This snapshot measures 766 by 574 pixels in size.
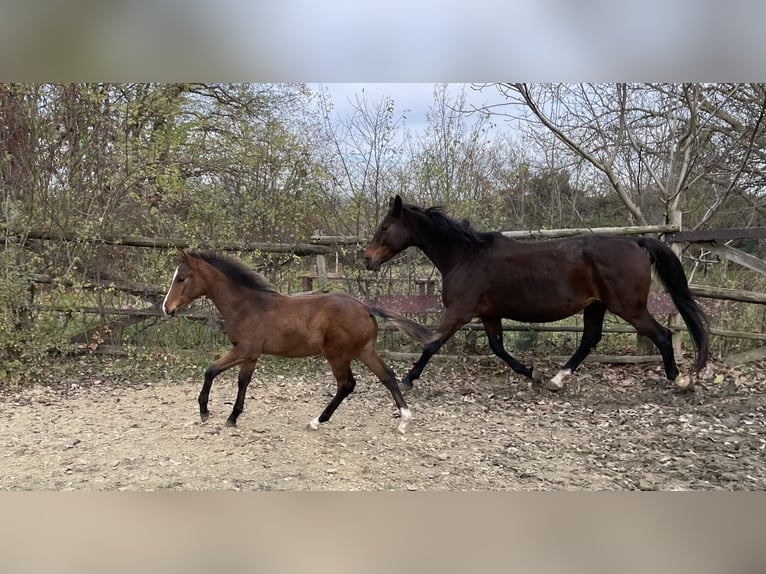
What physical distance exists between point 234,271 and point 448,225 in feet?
7.26

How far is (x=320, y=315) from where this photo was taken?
393 cm

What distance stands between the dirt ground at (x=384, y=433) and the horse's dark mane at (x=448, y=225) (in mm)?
1683

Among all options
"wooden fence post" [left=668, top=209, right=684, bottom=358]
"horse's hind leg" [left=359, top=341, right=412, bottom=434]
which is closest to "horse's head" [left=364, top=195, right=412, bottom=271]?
"horse's hind leg" [left=359, top=341, right=412, bottom=434]

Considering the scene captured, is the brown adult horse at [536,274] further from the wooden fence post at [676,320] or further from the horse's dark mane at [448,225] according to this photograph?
the wooden fence post at [676,320]

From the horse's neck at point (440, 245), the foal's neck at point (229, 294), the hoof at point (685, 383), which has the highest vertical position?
the horse's neck at point (440, 245)

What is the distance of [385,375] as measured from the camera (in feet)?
13.3

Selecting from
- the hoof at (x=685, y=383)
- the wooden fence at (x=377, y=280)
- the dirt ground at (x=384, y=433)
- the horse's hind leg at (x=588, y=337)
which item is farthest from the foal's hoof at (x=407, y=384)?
the hoof at (x=685, y=383)

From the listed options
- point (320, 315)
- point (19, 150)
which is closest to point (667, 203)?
point (320, 315)

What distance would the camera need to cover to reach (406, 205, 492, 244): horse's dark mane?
200 inches

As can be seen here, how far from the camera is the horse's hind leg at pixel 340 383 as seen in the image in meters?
4.02

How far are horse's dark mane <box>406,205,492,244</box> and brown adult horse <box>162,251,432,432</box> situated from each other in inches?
56.3

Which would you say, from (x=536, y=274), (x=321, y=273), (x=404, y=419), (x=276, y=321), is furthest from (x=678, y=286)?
(x=321, y=273)

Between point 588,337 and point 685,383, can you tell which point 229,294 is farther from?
point 685,383

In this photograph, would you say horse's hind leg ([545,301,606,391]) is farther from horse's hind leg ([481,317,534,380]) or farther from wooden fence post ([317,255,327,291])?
wooden fence post ([317,255,327,291])
